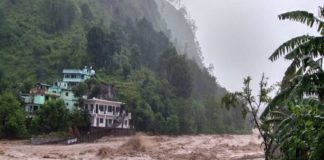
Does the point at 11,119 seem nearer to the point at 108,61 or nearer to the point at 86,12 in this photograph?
the point at 108,61

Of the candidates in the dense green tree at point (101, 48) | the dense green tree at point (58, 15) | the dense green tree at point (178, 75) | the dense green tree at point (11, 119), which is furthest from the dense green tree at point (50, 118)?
the dense green tree at point (178, 75)

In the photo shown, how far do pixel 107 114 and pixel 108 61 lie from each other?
11.0 meters

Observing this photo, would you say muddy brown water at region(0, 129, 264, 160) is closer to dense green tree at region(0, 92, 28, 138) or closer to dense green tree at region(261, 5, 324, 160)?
dense green tree at region(0, 92, 28, 138)

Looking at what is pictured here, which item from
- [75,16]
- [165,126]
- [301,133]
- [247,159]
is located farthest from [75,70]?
[301,133]

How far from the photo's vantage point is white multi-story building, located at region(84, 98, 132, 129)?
4559cm

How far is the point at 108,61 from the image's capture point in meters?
56.8

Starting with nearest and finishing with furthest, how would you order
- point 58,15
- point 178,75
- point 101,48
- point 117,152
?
1. point 117,152
2. point 101,48
3. point 58,15
4. point 178,75

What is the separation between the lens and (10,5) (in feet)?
199

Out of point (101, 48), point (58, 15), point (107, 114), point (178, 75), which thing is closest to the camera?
point (107, 114)

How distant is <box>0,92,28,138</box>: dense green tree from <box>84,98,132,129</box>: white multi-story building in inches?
326

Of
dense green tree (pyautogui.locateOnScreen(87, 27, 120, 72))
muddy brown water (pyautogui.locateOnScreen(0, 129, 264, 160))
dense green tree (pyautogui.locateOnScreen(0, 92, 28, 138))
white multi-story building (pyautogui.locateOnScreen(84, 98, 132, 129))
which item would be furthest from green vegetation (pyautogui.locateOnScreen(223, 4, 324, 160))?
dense green tree (pyautogui.locateOnScreen(87, 27, 120, 72))

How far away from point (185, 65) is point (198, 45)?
70.2 m

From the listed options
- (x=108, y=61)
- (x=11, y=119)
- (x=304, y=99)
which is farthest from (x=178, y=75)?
(x=304, y=99)

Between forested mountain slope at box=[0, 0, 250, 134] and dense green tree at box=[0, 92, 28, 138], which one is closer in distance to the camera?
dense green tree at box=[0, 92, 28, 138]
